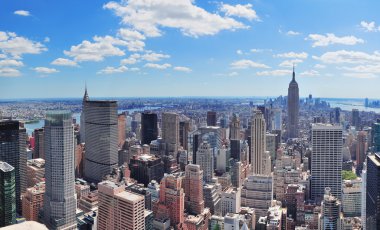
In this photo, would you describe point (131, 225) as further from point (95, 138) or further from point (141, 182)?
point (95, 138)

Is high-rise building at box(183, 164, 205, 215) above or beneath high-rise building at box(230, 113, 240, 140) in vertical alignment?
beneath

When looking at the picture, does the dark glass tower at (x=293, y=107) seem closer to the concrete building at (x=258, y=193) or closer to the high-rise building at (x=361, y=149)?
the high-rise building at (x=361, y=149)

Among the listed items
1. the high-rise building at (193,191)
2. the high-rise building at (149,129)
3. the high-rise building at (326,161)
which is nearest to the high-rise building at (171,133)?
the high-rise building at (149,129)

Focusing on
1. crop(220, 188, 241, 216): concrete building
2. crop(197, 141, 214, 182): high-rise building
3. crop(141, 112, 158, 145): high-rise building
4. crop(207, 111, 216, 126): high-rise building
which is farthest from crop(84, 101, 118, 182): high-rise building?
crop(207, 111, 216, 126): high-rise building

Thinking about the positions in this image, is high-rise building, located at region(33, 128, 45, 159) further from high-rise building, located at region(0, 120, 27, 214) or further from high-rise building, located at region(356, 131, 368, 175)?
high-rise building, located at region(356, 131, 368, 175)

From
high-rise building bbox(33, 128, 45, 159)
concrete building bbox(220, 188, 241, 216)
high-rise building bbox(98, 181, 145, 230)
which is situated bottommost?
concrete building bbox(220, 188, 241, 216)

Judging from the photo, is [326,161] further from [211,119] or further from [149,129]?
[211,119]
